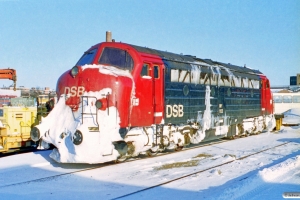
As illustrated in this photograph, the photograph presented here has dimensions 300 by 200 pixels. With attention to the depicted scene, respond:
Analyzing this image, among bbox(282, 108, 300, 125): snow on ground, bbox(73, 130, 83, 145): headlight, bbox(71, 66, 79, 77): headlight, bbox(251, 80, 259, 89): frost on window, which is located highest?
bbox(251, 80, 259, 89): frost on window

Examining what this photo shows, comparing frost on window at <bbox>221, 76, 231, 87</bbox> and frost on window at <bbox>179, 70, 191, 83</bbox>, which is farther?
frost on window at <bbox>221, 76, 231, 87</bbox>

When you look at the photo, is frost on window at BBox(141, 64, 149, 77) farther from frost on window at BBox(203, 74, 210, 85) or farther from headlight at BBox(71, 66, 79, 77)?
frost on window at BBox(203, 74, 210, 85)

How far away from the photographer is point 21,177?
8.82 meters

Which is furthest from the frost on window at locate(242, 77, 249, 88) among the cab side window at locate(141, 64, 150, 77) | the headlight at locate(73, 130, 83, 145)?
the headlight at locate(73, 130, 83, 145)

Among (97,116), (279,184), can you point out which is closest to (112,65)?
(97,116)

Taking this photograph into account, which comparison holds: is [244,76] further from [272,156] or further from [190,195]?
[190,195]

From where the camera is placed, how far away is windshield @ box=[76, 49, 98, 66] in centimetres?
1102

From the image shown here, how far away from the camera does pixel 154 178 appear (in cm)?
872

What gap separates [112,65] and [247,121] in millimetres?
10963

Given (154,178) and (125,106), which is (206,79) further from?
(154,178)

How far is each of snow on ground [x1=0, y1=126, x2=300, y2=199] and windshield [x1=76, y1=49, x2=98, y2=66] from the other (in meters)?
3.32

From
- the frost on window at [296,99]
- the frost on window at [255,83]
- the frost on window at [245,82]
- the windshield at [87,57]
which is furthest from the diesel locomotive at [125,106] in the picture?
the frost on window at [296,99]

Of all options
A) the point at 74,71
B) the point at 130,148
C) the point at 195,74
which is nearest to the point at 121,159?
the point at 130,148

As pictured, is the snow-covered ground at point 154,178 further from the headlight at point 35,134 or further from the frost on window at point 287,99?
the frost on window at point 287,99
